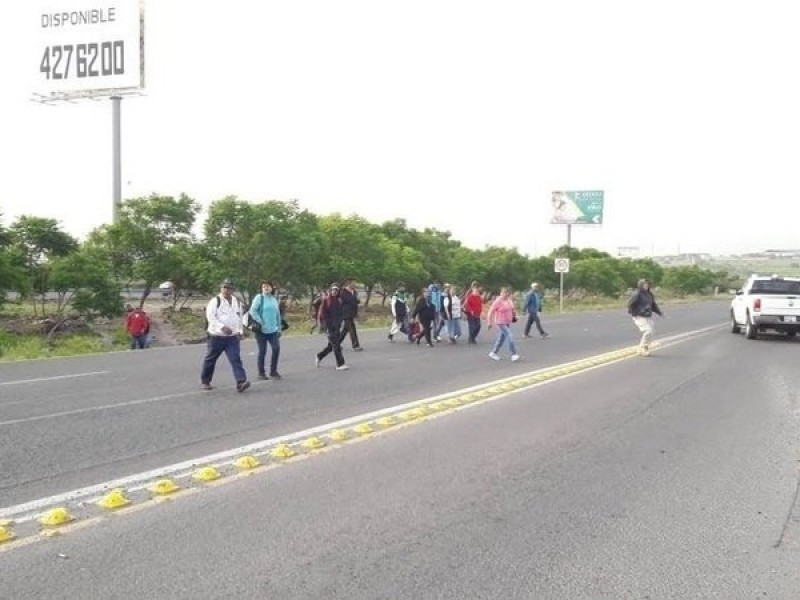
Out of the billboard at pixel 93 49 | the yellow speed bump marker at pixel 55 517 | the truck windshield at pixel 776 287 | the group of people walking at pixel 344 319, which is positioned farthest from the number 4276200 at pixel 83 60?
the yellow speed bump marker at pixel 55 517

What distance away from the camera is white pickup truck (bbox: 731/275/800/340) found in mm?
22047

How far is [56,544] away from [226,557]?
109 centimetres

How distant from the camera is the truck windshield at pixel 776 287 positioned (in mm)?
23500

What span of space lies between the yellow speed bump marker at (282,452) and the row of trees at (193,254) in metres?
21.4

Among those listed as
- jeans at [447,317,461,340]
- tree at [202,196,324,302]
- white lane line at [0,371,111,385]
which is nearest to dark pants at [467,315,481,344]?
jeans at [447,317,461,340]

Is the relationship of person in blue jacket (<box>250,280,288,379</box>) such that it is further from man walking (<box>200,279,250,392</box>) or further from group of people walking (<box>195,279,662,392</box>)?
man walking (<box>200,279,250,392</box>)

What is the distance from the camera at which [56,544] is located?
15.8ft

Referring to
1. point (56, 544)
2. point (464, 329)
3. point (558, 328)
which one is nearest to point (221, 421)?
point (56, 544)

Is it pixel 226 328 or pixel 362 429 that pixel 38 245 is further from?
pixel 362 429

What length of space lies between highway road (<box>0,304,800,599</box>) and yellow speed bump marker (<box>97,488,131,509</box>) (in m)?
0.20

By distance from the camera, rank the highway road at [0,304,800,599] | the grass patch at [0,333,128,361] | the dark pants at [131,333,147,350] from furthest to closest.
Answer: the dark pants at [131,333,147,350], the grass patch at [0,333,128,361], the highway road at [0,304,800,599]

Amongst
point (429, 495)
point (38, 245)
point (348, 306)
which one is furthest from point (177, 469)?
point (38, 245)

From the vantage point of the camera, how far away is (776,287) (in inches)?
944

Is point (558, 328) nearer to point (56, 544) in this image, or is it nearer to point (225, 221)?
point (225, 221)
